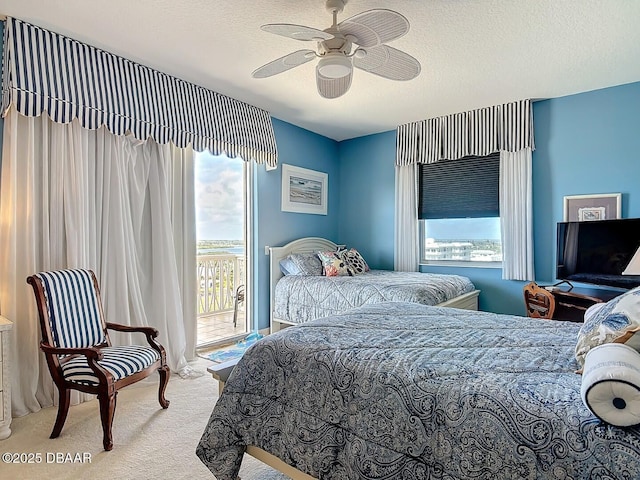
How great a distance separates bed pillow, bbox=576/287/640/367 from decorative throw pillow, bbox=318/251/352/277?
9.41 feet

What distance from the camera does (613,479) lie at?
0.88m

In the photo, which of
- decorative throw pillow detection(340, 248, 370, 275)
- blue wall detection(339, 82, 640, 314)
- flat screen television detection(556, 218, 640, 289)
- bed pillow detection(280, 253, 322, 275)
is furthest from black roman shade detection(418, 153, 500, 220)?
bed pillow detection(280, 253, 322, 275)

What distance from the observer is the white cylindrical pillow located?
912 mm

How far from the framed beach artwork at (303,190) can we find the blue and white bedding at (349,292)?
1032mm

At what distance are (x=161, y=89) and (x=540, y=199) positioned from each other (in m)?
3.84

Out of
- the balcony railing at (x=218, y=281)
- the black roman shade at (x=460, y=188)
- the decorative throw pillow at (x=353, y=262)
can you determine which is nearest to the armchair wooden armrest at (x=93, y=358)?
the decorative throw pillow at (x=353, y=262)

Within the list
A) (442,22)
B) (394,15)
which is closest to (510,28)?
(442,22)

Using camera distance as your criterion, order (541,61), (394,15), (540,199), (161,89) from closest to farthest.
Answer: (394,15) → (541,61) → (161,89) → (540,199)

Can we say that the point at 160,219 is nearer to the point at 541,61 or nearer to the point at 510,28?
the point at 510,28

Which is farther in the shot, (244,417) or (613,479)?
(244,417)

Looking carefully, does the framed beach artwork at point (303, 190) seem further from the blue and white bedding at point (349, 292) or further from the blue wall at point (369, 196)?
the blue and white bedding at point (349, 292)

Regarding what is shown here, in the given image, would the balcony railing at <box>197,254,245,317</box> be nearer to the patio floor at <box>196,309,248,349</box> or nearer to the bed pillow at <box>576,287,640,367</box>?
the patio floor at <box>196,309,248,349</box>

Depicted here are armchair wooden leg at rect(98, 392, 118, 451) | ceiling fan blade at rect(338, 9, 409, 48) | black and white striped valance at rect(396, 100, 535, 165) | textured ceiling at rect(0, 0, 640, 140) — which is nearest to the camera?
ceiling fan blade at rect(338, 9, 409, 48)

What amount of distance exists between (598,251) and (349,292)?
7.37 feet
